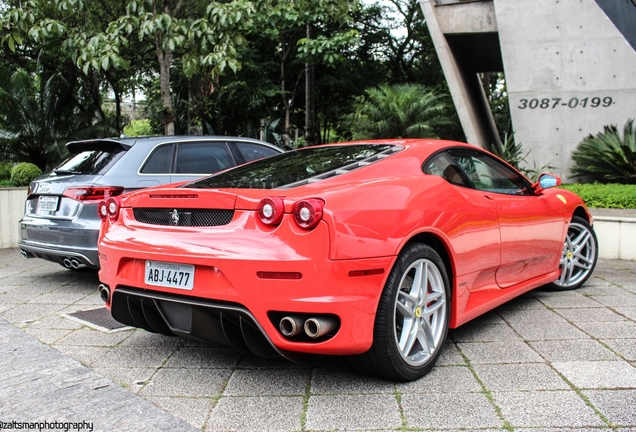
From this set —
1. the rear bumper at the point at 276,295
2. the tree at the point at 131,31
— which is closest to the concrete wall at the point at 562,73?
the tree at the point at 131,31

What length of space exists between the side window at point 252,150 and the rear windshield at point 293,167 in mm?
2541

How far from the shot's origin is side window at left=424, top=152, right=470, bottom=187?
384 cm

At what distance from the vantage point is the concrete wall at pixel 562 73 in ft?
38.4

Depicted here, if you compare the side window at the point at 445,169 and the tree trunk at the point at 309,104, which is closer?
the side window at the point at 445,169

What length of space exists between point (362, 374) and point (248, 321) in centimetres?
82

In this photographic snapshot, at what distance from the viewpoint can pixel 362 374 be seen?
11.2ft

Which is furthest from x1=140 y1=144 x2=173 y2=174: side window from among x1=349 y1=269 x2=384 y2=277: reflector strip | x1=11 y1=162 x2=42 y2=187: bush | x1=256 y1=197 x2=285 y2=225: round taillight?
x1=11 y1=162 x2=42 y2=187: bush

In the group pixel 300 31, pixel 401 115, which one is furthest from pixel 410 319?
pixel 300 31

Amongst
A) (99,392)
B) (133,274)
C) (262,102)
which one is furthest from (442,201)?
(262,102)

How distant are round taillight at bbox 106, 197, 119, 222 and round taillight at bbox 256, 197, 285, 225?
3.85 feet

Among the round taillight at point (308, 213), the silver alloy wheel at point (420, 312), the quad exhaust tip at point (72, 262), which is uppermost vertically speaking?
the round taillight at point (308, 213)

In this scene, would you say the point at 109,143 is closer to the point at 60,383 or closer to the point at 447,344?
the point at 60,383

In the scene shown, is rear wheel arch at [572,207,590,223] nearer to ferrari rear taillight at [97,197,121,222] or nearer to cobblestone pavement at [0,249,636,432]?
cobblestone pavement at [0,249,636,432]

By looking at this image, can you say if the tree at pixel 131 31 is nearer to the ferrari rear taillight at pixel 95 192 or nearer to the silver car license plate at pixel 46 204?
the silver car license plate at pixel 46 204
